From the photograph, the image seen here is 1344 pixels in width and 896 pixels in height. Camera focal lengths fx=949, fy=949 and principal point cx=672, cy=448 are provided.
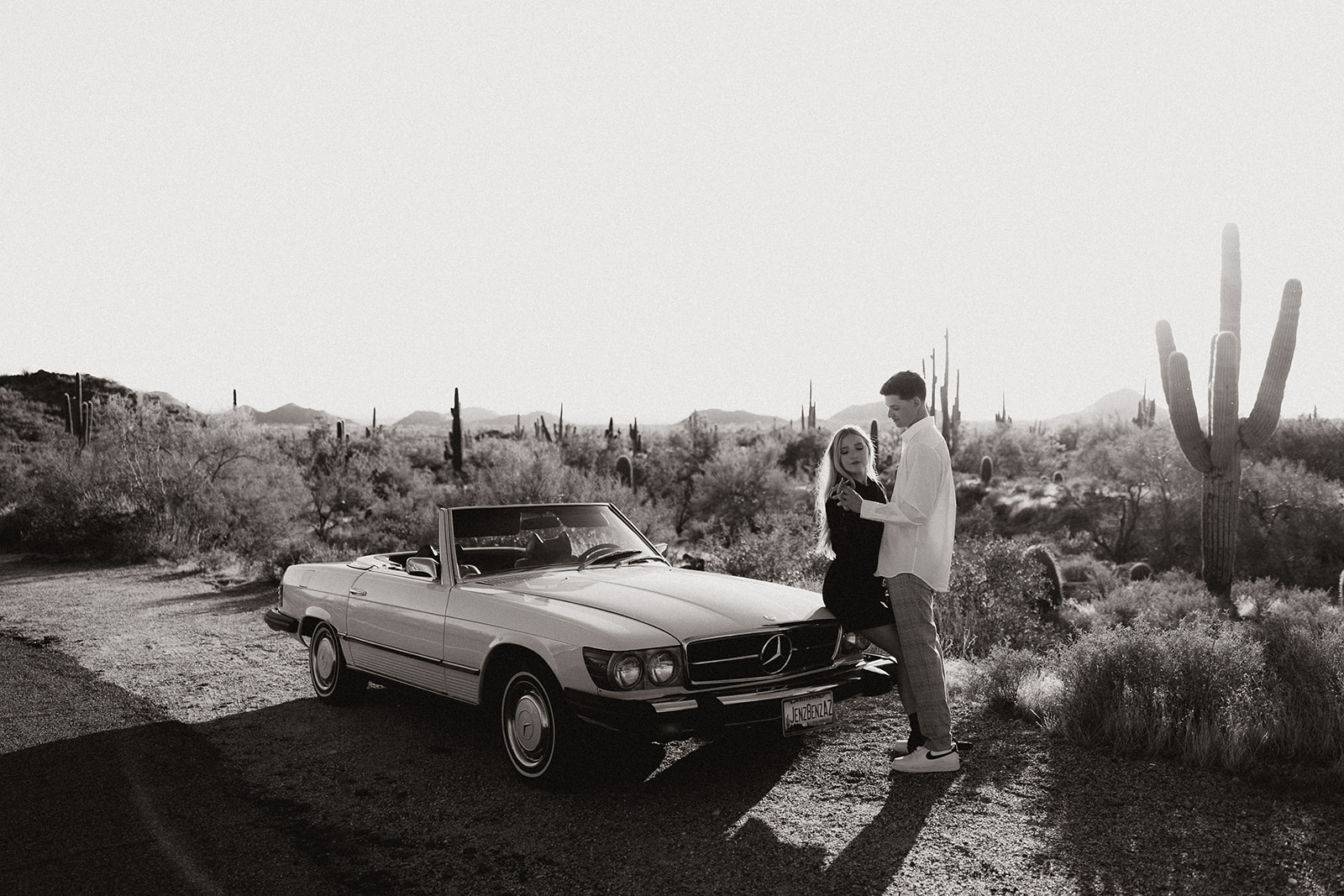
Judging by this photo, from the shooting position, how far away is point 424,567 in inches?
233

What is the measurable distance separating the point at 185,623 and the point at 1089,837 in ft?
32.0

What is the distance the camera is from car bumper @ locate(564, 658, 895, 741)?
4254mm

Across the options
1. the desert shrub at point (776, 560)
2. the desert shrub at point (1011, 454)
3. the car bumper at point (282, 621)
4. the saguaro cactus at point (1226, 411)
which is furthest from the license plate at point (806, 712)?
the desert shrub at point (1011, 454)

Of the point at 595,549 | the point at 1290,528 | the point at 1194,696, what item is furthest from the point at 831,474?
the point at 1290,528

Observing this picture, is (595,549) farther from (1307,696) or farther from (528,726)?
(1307,696)

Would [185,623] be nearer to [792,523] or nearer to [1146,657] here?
[1146,657]

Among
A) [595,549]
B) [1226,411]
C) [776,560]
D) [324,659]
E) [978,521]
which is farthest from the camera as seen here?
[978,521]

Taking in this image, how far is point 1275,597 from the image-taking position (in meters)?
18.0

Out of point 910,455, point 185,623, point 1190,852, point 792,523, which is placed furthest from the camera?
point 792,523

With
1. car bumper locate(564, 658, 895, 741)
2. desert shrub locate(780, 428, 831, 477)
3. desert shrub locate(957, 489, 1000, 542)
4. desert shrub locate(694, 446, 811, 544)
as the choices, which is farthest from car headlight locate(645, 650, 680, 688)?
desert shrub locate(780, 428, 831, 477)

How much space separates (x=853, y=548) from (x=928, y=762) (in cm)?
117

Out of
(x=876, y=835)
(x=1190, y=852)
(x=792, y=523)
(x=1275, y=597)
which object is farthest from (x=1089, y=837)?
(x=1275, y=597)

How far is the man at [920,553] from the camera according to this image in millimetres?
4773

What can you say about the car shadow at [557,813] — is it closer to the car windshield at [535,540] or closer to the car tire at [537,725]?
the car tire at [537,725]
